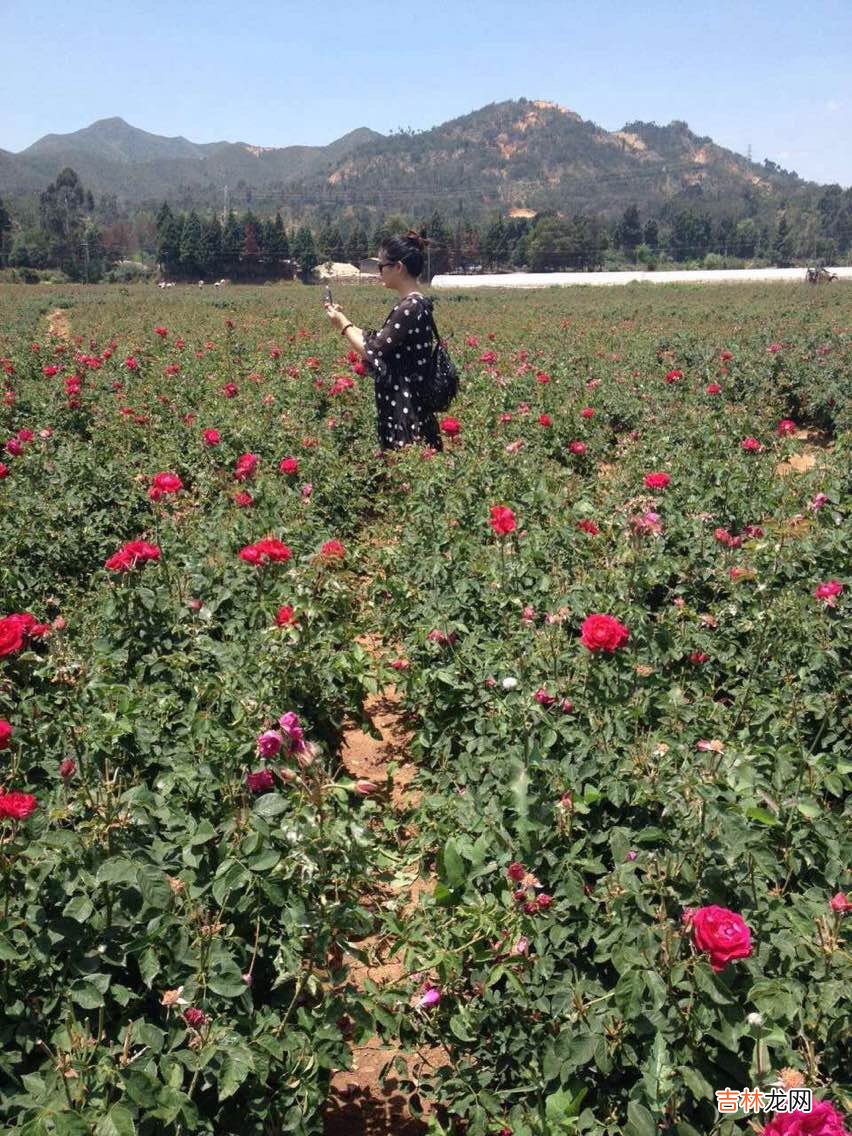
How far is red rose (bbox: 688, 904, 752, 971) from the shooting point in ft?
4.96

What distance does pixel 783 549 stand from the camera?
360cm

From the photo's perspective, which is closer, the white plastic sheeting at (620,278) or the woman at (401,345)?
the woman at (401,345)

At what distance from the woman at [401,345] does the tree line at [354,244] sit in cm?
5880

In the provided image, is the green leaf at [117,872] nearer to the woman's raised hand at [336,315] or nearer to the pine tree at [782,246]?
the woman's raised hand at [336,315]

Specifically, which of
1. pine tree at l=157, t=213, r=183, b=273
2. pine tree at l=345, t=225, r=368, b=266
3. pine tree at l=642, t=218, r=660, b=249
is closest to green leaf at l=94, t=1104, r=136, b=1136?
pine tree at l=157, t=213, r=183, b=273

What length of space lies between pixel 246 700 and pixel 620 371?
993 centimetres

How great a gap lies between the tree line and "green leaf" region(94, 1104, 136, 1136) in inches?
2486

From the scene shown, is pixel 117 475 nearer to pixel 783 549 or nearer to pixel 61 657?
pixel 61 657

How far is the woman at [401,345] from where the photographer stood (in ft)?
15.9

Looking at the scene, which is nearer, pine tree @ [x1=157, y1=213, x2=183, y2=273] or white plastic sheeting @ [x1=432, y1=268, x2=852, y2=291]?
Answer: white plastic sheeting @ [x1=432, y1=268, x2=852, y2=291]

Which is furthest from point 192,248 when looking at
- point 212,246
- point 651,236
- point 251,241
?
point 651,236

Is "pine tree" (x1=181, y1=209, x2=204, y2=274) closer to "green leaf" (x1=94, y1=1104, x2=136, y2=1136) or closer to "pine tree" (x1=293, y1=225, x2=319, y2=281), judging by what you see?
"pine tree" (x1=293, y1=225, x2=319, y2=281)

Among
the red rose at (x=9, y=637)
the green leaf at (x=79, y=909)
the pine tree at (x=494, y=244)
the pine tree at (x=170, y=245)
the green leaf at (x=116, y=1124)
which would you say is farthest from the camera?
the pine tree at (x=494, y=244)

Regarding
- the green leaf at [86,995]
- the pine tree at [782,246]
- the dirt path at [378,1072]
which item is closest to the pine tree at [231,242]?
the pine tree at [782,246]
